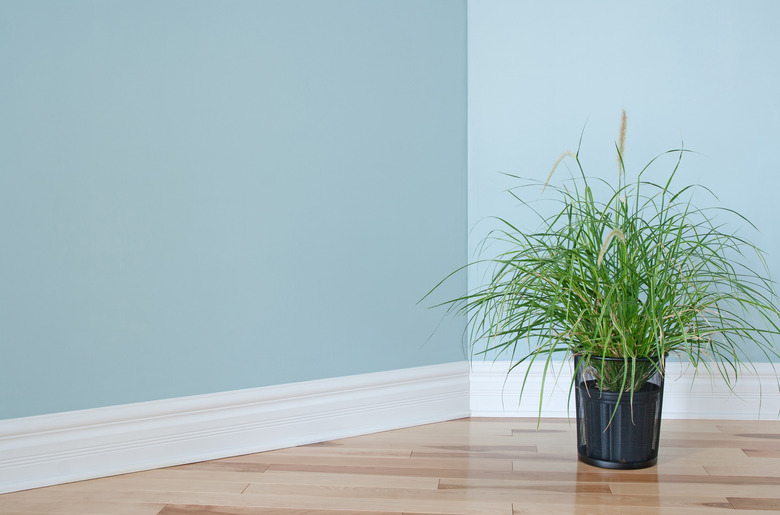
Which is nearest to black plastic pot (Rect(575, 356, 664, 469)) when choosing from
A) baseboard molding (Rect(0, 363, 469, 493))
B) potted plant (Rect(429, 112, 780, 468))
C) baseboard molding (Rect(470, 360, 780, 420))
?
potted plant (Rect(429, 112, 780, 468))

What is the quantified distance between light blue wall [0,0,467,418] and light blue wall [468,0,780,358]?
0.12m

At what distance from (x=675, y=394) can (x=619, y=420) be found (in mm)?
684

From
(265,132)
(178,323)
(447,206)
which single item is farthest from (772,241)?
(178,323)

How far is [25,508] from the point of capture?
1.45 metres

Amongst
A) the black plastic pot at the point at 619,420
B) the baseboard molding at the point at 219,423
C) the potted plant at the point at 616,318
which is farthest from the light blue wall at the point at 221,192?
the black plastic pot at the point at 619,420

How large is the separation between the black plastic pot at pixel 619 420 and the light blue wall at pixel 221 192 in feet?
2.05

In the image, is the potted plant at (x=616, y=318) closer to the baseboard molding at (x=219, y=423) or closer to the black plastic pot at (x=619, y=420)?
the black plastic pot at (x=619, y=420)

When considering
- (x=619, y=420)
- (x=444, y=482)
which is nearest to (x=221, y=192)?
(x=444, y=482)

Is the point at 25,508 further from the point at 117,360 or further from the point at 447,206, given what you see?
the point at 447,206

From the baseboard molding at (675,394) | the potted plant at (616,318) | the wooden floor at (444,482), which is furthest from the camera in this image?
the baseboard molding at (675,394)

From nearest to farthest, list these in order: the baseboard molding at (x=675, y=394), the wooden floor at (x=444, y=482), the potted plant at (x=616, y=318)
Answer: the wooden floor at (x=444, y=482), the potted plant at (x=616, y=318), the baseboard molding at (x=675, y=394)

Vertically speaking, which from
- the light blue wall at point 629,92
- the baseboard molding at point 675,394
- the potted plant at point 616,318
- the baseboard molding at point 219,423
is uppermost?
the light blue wall at point 629,92

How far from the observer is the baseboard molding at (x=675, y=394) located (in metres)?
2.20

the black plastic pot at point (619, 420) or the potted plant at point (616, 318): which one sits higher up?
the potted plant at point (616, 318)
